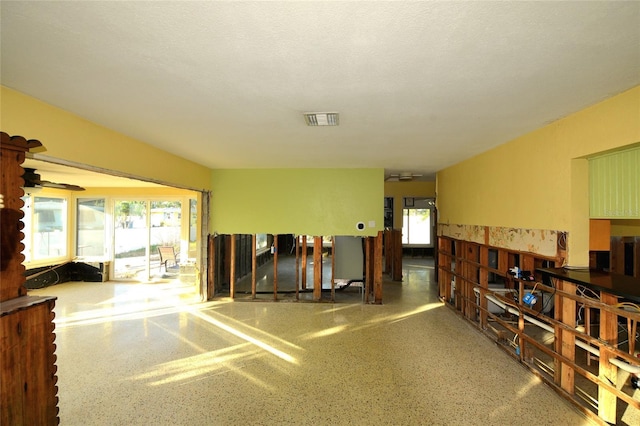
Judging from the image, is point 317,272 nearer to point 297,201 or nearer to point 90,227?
point 297,201

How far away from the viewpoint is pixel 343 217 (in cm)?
578

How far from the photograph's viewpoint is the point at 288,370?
316 centimetres

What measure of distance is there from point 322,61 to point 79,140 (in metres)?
2.56

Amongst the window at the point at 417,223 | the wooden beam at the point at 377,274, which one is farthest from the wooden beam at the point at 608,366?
the window at the point at 417,223

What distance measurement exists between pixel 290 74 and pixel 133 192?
6991 mm

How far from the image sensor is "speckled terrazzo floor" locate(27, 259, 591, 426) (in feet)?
8.11

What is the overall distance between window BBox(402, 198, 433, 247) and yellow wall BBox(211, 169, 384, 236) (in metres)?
6.61

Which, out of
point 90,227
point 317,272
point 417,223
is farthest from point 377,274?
point 90,227

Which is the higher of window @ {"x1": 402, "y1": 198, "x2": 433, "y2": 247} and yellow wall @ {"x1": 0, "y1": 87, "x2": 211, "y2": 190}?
yellow wall @ {"x1": 0, "y1": 87, "x2": 211, "y2": 190}

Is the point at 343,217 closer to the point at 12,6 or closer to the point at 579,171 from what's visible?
the point at 579,171

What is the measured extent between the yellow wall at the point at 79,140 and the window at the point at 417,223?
30.7 ft

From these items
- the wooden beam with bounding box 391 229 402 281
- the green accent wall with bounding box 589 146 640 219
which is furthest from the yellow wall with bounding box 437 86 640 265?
the wooden beam with bounding box 391 229 402 281

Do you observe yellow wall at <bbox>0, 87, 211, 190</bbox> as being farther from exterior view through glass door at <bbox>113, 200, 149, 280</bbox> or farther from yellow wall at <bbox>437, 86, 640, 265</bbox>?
yellow wall at <bbox>437, 86, 640, 265</bbox>

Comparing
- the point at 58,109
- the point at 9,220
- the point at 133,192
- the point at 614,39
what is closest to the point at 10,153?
the point at 9,220
